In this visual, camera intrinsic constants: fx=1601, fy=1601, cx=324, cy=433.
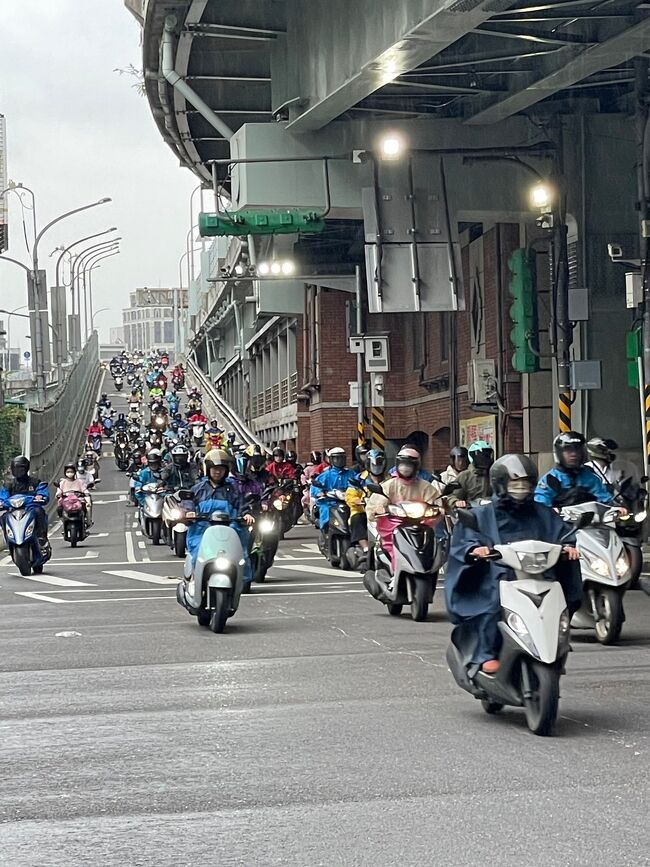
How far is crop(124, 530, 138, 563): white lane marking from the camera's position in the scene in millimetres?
28219

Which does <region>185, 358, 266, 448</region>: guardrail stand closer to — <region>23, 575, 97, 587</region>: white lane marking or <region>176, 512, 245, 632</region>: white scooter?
<region>23, 575, 97, 587</region>: white lane marking

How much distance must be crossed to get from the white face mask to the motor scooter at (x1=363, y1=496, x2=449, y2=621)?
5980mm

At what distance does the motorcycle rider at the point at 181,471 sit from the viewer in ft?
95.9

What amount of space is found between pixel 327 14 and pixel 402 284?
5664 millimetres

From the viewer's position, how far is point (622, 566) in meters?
13.0

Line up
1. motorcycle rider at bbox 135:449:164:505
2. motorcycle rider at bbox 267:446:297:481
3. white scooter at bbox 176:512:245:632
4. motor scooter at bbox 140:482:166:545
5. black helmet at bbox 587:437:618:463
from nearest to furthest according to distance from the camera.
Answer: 1. white scooter at bbox 176:512:245:632
2. black helmet at bbox 587:437:618:463
3. motor scooter at bbox 140:482:166:545
4. motorcycle rider at bbox 267:446:297:481
5. motorcycle rider at bbox 135:449:164:505

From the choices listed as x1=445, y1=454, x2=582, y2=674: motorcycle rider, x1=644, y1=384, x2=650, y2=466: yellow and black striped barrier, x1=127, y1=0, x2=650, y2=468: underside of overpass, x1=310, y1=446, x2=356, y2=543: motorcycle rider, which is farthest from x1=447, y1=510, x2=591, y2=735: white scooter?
x1=310, y1=446, x2=356, y2=543: motorcycle rider


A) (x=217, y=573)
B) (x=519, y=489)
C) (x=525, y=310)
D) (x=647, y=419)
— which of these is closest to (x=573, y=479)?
(x=217, y=573)

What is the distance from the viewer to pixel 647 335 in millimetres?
23703

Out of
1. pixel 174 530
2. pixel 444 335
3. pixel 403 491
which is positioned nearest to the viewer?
pixel 403 491

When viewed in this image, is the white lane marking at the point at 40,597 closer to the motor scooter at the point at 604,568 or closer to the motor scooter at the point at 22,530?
the motor scooter at the point at 22,530

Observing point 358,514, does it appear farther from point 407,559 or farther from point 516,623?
point 516,623

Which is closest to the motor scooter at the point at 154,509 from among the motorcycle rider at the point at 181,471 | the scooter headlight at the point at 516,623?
the motorcycle rider at the point at 181,471

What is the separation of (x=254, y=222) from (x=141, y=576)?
8279 millimetres
